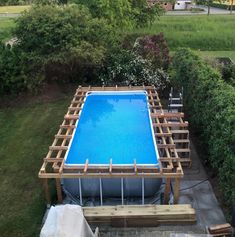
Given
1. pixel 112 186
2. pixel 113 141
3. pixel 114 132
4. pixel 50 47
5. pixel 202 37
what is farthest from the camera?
pixel 202 37

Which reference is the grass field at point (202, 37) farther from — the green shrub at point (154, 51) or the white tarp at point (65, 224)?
the white tarp at point (65, 224)

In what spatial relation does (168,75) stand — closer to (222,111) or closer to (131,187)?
(222,111)

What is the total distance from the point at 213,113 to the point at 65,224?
17.5ft

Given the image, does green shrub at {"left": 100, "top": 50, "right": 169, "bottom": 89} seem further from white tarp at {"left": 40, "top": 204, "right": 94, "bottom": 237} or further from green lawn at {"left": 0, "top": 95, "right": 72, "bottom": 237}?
white tarp at {"left": 40, "top": 204, "right": 94, "bottom": 237}

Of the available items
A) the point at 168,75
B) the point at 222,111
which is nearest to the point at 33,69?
the point at 168,75

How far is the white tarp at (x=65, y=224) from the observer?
18.5ft

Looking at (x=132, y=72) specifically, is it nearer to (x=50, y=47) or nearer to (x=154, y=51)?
(x=154, y=51)

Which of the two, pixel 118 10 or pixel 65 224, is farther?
pixel 118 10

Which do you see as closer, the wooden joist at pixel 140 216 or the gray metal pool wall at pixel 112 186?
the wooden joist at pixel 140 216

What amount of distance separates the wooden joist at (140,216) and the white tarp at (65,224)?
113cm

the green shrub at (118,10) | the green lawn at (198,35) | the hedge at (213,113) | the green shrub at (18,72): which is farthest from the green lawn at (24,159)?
the green lawn at (198,35)

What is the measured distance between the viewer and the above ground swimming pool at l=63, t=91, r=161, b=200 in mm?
8102

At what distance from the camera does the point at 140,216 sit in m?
7.55

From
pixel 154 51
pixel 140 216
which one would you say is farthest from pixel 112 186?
pixel 154 51
